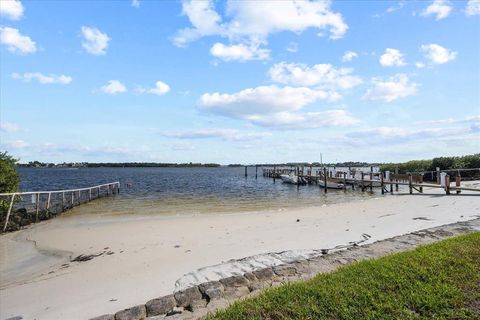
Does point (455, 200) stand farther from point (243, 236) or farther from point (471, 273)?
point (471, 273)

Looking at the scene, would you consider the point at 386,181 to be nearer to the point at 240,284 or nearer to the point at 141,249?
the point at 141,249

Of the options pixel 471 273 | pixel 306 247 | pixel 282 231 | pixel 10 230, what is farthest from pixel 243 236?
pixel 10 230

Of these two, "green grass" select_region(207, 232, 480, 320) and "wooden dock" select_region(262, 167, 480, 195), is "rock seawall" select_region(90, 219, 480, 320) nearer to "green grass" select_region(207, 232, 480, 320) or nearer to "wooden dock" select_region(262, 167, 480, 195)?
"green grass" select_region(207, 232, 480, 320)

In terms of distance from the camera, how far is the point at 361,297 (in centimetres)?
473

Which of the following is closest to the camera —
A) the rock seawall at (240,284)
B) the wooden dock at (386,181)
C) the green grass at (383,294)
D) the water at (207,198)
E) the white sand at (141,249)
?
the green grass at (383,294)

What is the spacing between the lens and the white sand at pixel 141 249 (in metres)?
6.72

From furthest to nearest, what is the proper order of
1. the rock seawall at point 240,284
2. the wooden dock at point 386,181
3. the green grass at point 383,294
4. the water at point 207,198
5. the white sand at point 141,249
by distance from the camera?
1. the wooden dock at point 386,181
2. the water at point 207,198
3. the white sand at point 141,249
4. the rock seawall at point 240,284
5. the green grass at point 383,294

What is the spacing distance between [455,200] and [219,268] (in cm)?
1543

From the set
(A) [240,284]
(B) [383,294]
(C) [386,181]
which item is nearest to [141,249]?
(A) [240,284]

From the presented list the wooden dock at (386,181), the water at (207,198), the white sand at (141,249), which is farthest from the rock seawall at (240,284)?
the wooden dock at (386,181)

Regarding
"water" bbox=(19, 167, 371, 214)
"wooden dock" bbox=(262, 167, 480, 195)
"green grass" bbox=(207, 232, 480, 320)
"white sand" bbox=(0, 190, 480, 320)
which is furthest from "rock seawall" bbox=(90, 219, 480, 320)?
"wooden dock" bbox=(262, 167, 480, 195)

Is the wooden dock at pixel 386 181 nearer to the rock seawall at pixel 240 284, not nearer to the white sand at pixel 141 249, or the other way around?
the white sand at pixel 141 249

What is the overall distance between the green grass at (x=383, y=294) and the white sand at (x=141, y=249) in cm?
274

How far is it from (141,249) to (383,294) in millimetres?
7905
